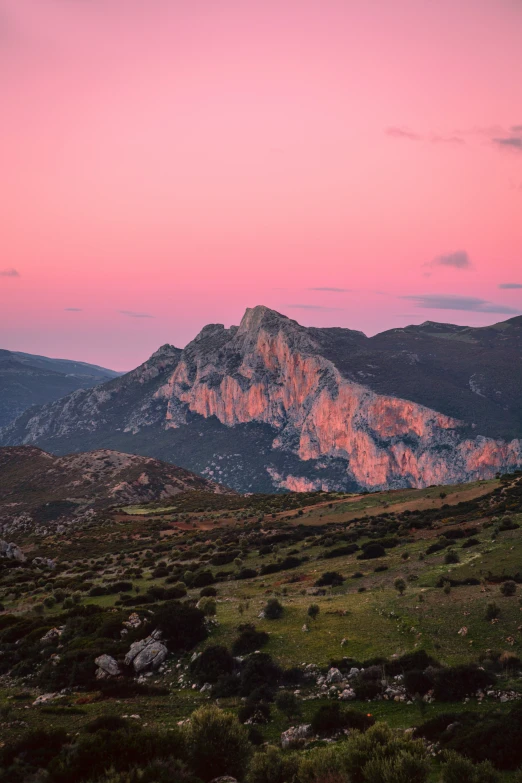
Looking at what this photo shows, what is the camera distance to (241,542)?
54281 millimetres

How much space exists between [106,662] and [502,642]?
17.2 m

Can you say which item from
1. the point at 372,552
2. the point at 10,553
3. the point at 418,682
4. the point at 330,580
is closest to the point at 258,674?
the point at 418,682

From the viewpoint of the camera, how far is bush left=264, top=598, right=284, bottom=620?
26141 millimetres

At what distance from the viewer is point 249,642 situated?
75.9ft

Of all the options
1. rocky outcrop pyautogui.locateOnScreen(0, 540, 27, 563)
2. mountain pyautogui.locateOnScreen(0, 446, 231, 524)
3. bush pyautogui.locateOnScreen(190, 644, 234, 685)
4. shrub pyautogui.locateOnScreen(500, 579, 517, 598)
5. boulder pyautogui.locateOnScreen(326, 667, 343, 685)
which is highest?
shrub pyautogui.locateOnScreen(500, 579, 517, 598)

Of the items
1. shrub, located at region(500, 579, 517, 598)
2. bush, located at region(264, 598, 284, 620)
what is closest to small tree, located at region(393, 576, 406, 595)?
shrub, located at region(500, 579, 517, 598)

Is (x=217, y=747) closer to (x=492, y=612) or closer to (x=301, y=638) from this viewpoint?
(x=301, y=638)

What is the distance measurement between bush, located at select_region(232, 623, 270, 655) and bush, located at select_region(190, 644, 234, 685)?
55 centimetres

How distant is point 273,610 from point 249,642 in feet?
11.2

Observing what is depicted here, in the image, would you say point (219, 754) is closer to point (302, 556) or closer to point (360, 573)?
point (360, 573)

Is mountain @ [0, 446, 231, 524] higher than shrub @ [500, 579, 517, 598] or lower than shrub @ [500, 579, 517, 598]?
lower

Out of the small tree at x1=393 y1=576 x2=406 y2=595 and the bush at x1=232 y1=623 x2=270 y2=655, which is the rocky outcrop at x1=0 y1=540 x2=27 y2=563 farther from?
the small tree at x1=393 y1=576 x2=406 y2=595

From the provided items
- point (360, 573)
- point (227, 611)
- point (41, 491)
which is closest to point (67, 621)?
point (227, 611)

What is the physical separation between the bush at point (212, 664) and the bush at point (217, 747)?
299 inches
